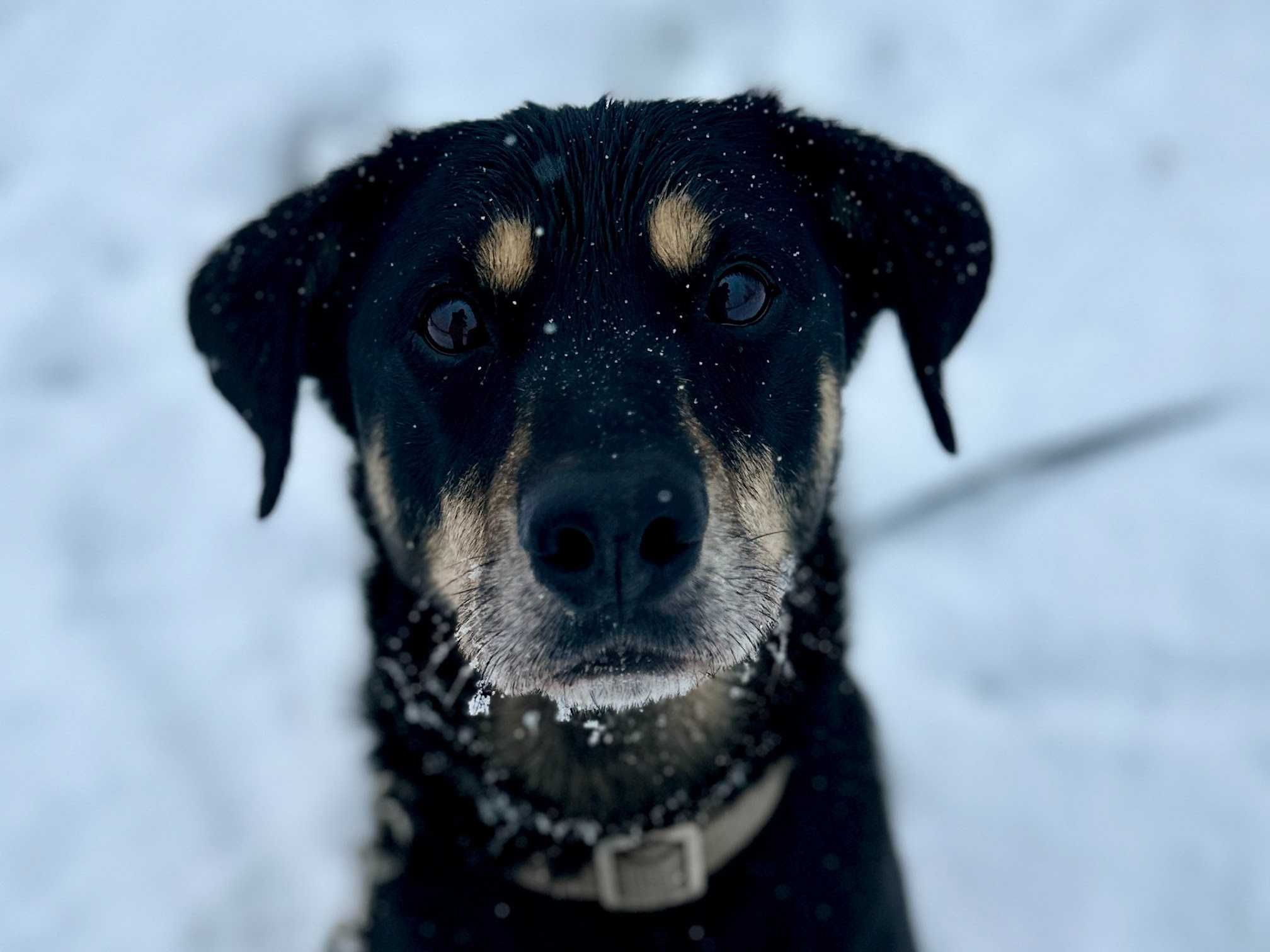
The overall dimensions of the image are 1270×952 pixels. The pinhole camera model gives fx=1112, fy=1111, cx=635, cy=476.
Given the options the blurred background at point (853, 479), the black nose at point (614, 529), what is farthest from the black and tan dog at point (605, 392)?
the blurred background at point (853, 479)

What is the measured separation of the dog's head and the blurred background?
1040mm

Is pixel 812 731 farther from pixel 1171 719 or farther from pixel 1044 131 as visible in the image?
pixel 1044 131

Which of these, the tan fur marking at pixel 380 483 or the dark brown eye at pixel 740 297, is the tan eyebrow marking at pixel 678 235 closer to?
the dark brown eye at pixel 740 297

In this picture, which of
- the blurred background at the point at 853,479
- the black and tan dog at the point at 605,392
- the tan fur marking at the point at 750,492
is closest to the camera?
the tan fur marking at the point at 750,492

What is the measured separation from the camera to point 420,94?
4.79m

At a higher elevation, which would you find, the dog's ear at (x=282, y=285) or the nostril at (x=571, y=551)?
the dog's ear at (x=282, y=285)

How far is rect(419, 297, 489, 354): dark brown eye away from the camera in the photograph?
2137 millimetres

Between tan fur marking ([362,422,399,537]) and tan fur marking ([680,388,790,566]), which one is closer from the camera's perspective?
tan fur marking ([680,388,790,566])

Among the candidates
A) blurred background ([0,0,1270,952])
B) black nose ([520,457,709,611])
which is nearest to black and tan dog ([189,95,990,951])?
black nose ([520,457,709,611])

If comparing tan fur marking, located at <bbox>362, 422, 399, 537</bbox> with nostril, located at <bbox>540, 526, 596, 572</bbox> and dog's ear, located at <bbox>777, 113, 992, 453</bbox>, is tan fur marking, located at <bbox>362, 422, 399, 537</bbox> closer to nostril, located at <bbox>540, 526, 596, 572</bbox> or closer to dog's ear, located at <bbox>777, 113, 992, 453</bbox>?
nostril, located at <bbox>540, 526, 596, 572</bbox>

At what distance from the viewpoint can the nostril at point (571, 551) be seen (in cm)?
173

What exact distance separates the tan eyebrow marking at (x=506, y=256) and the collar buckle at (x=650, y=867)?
1145mm

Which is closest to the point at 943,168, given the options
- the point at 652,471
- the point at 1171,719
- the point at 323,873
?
the point at 652,471

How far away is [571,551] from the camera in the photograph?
68.9 inches
